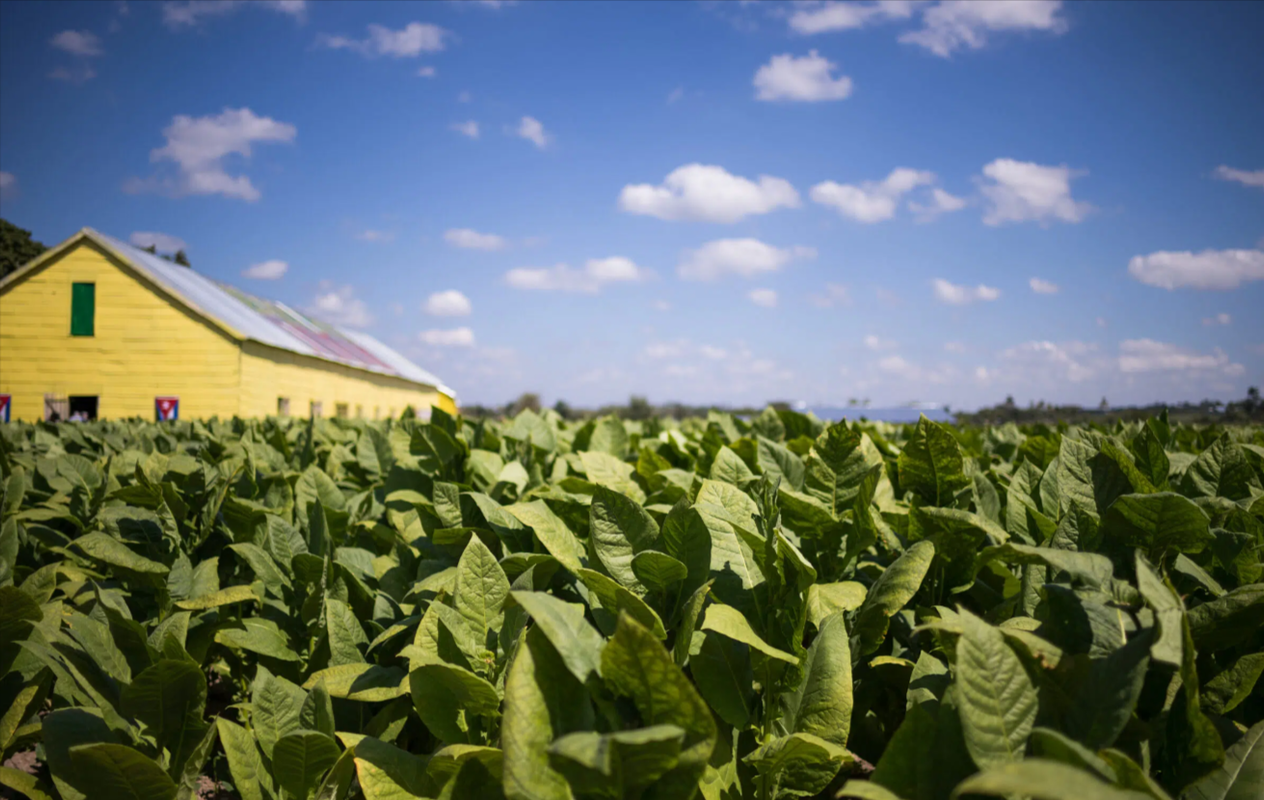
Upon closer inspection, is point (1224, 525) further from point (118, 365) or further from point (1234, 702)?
point (118, 365)

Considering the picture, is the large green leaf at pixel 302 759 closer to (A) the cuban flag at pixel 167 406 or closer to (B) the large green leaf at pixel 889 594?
(B) the large green leaf at pixel 889 594

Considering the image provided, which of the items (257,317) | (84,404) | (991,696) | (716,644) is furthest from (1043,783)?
(257,317)

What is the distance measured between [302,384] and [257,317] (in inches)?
177

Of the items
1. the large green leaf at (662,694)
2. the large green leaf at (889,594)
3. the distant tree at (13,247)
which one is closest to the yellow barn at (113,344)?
the distant tree at (13,247)

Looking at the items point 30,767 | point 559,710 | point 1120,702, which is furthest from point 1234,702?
→ point 30,767

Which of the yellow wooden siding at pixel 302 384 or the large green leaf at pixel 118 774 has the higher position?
the yellow wooden siding at pixel 302 384

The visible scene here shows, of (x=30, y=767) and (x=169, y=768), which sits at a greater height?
(x=169, y=768)

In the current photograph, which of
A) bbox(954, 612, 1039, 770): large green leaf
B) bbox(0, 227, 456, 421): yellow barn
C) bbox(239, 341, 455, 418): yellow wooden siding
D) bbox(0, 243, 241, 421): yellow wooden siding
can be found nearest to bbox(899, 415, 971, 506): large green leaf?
bbox(954, 612, 1039, 770): large green leaf

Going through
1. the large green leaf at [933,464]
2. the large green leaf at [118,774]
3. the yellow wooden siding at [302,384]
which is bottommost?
the large green leaf at [118,774]

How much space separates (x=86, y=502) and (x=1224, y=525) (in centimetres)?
431

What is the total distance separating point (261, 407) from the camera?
2495 centimetres

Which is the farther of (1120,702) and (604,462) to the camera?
(604,462)

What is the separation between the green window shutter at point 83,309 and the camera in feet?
80.2

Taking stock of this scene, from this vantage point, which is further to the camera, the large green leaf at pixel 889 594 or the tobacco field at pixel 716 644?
the large green leaf at pixel 889 594
